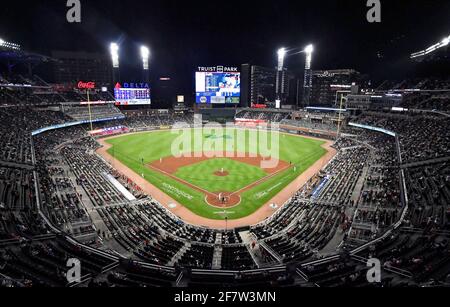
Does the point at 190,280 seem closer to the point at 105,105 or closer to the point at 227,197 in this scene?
the point at 227,197

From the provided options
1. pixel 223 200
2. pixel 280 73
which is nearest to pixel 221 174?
pixel 223 200

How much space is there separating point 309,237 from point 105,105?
3337 inches

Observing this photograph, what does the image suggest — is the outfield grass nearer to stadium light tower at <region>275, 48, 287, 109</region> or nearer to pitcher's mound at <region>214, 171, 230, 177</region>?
pitcher's mound at <region>214, 171, 230, 177</region>

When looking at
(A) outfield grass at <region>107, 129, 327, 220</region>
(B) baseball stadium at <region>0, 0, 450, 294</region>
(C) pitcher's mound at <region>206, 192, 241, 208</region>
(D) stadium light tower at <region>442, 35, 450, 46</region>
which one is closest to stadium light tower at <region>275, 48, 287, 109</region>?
(B) baseball stadium at <region>0, 0, 450, 294</region>

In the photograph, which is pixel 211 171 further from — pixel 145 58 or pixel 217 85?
pixel 145 58

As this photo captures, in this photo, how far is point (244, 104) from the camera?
156 metres

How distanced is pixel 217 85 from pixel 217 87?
2.21 feet

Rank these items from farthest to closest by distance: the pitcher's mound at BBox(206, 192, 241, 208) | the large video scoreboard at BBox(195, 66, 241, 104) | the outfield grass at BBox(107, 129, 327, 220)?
the large video scoreboard at BBox(195, 66, 241, 104) → the outfield grass at BBox(107, 129, 327, 220) → the pitcher's mound at BBox(206, 192, 241, 208)

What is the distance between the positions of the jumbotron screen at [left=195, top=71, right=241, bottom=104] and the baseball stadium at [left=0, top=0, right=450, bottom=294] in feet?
1.21

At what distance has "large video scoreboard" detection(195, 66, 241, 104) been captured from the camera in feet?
292

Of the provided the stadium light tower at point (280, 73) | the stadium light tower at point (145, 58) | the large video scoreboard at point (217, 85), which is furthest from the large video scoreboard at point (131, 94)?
the stadium light tower at point (280, 73)

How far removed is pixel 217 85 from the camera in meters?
90.8

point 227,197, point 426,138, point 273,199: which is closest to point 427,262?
point 273,199
